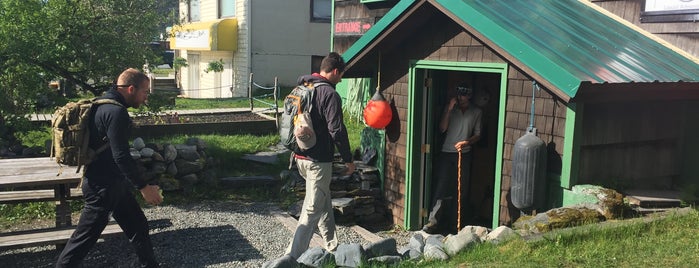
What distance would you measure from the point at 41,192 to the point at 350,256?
376 cm

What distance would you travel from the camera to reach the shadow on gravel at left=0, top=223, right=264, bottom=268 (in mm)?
6191

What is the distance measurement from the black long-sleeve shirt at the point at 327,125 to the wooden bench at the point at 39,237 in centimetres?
222

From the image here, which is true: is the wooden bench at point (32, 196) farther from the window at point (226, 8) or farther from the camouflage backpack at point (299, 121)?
the window at point (226, 8)

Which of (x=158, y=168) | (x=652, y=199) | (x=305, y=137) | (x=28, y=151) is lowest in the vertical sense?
(x=158, y=168)

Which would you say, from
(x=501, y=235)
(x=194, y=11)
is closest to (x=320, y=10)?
(x=194, y=11)

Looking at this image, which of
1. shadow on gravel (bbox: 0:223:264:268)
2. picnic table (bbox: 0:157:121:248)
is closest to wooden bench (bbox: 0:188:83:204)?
picnic table (bbox: 0:157:121:248)

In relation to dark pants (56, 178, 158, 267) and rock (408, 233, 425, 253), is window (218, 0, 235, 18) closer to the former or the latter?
dark pants (56, 178, 158, 267)

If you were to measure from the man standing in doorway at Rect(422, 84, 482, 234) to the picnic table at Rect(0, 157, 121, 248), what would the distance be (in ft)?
12.9

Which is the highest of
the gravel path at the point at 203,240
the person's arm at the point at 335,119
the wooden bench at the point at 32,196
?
the person's arm at the point at 335,119

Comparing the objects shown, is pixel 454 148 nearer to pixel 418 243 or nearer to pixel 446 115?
pixel 446 115

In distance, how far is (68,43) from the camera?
8.70m

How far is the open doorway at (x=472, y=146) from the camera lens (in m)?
8.10

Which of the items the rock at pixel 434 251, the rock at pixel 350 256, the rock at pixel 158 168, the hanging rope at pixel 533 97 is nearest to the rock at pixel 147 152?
the rock at pixel 158 168

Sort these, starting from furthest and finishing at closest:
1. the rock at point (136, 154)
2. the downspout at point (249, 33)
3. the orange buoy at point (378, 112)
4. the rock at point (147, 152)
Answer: the downspout at point (249, 33) < the rock at point (147, 152) < the rock at point (136, 154) < the orange buoy at point (378, 112)
